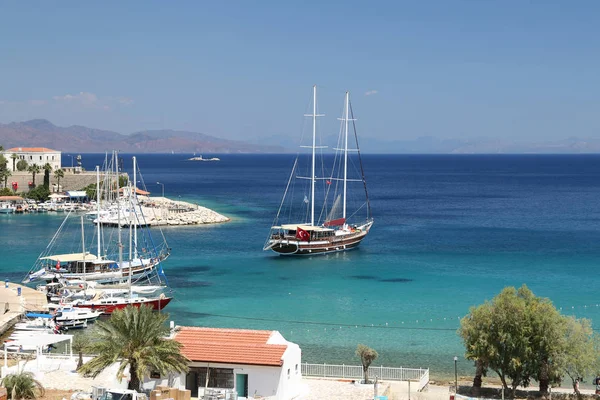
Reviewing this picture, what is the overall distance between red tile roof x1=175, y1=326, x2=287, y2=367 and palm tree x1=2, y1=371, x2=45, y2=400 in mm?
4402

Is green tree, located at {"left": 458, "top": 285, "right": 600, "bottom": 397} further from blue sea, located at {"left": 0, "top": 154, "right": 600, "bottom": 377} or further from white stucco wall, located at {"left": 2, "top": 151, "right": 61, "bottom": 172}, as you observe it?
white stucco wall, located at {"left": 2, "top": 151, "right": 61, "bottom": 172}

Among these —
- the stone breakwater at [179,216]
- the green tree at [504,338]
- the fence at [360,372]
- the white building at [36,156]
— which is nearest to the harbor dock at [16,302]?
the fence at [360,372]

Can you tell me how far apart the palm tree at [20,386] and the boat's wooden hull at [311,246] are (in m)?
40.4

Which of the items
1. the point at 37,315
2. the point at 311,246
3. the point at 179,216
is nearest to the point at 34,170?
the point at 179,216

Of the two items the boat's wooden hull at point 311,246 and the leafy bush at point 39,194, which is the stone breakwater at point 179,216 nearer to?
the leafy bush at point 39,194

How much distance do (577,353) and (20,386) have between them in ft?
56.4

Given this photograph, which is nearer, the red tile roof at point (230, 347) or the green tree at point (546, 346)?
the red tile roof at point (230, 347)

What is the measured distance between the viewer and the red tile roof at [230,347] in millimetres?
23547

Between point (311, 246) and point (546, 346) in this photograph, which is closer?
point (546, 346)

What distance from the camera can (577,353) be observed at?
1000 inches

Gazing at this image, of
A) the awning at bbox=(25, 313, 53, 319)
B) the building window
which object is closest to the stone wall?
the awning at bbox=(25, 313, 53, 319)

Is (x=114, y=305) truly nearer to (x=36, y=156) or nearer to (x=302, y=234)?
(x=302, y=234)

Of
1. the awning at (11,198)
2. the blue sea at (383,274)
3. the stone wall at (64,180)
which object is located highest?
Result: the stone wall at (64,180)

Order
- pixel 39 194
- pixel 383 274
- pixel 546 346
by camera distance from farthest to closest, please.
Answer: pixel 39 194 < pixel 383 274 < pixel 546 346
